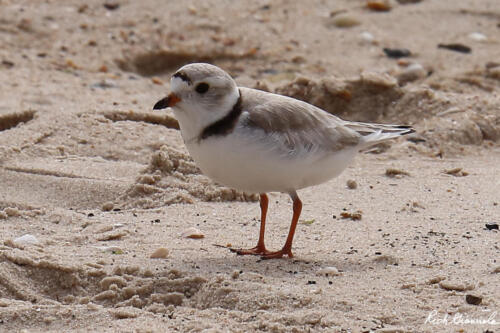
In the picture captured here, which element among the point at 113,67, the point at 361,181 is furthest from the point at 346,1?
the point at 361,181

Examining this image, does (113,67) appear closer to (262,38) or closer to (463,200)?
(262,38)

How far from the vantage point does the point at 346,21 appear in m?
9.11

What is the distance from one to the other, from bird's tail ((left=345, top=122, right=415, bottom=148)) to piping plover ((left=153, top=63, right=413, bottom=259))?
1.19 feet

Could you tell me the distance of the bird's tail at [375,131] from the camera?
507cm

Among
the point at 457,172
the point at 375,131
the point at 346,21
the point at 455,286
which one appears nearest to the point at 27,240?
the point at 375,131

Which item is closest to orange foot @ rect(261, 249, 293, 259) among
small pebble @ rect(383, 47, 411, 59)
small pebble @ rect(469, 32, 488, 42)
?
small pebble @ rect(383, 47, 411, 59)

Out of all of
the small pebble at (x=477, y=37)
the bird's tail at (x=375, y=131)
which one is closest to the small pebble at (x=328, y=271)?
the bird's tail at (x=375, y=131)

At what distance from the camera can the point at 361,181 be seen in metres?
6.01

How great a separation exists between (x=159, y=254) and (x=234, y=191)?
1.19 metres

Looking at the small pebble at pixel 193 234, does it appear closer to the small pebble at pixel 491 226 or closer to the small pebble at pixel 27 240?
the small pebble at pixel 27 240

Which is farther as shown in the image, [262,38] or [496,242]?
[262,38]

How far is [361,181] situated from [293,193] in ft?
4.57

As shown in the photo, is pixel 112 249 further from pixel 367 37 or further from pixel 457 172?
pixel 367 37

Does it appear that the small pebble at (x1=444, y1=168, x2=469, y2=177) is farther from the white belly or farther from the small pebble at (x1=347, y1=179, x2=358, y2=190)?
the white belly
